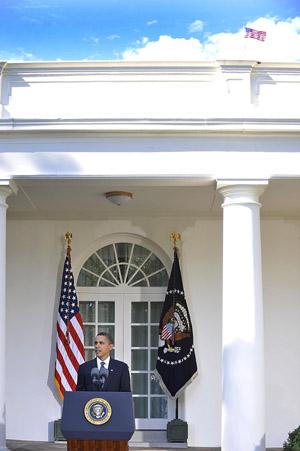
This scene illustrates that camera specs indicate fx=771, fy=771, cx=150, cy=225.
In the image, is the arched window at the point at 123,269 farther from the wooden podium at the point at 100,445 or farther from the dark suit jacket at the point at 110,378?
the wooden podium at the point at 100,445

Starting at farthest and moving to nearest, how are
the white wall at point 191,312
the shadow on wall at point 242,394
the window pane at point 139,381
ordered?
the window pane at point 139,381
the white wall at point 191,312
the shadow on wall at point 242,394

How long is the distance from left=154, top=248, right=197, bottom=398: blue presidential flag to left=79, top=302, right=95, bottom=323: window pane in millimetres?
1305

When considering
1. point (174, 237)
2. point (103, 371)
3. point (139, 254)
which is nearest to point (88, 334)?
point (139, 254)

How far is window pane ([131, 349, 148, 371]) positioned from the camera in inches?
532

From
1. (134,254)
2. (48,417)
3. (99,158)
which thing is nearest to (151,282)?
(134,254)

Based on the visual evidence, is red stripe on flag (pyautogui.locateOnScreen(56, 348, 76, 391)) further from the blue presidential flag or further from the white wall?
the blue presidential flag

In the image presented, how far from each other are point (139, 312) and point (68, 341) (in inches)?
56.4

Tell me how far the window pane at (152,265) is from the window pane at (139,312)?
0.59m

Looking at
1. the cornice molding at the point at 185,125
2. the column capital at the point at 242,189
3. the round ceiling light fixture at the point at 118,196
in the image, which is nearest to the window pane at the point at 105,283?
the round ceiling light fixture at the point at 118,196

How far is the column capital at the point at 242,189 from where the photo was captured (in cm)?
1027

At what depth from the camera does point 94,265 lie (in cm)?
1375

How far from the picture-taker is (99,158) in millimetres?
10367

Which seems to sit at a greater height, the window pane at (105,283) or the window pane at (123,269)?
the window pane at (123,269)

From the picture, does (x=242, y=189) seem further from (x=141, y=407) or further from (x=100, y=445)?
(x=141, y=407)
